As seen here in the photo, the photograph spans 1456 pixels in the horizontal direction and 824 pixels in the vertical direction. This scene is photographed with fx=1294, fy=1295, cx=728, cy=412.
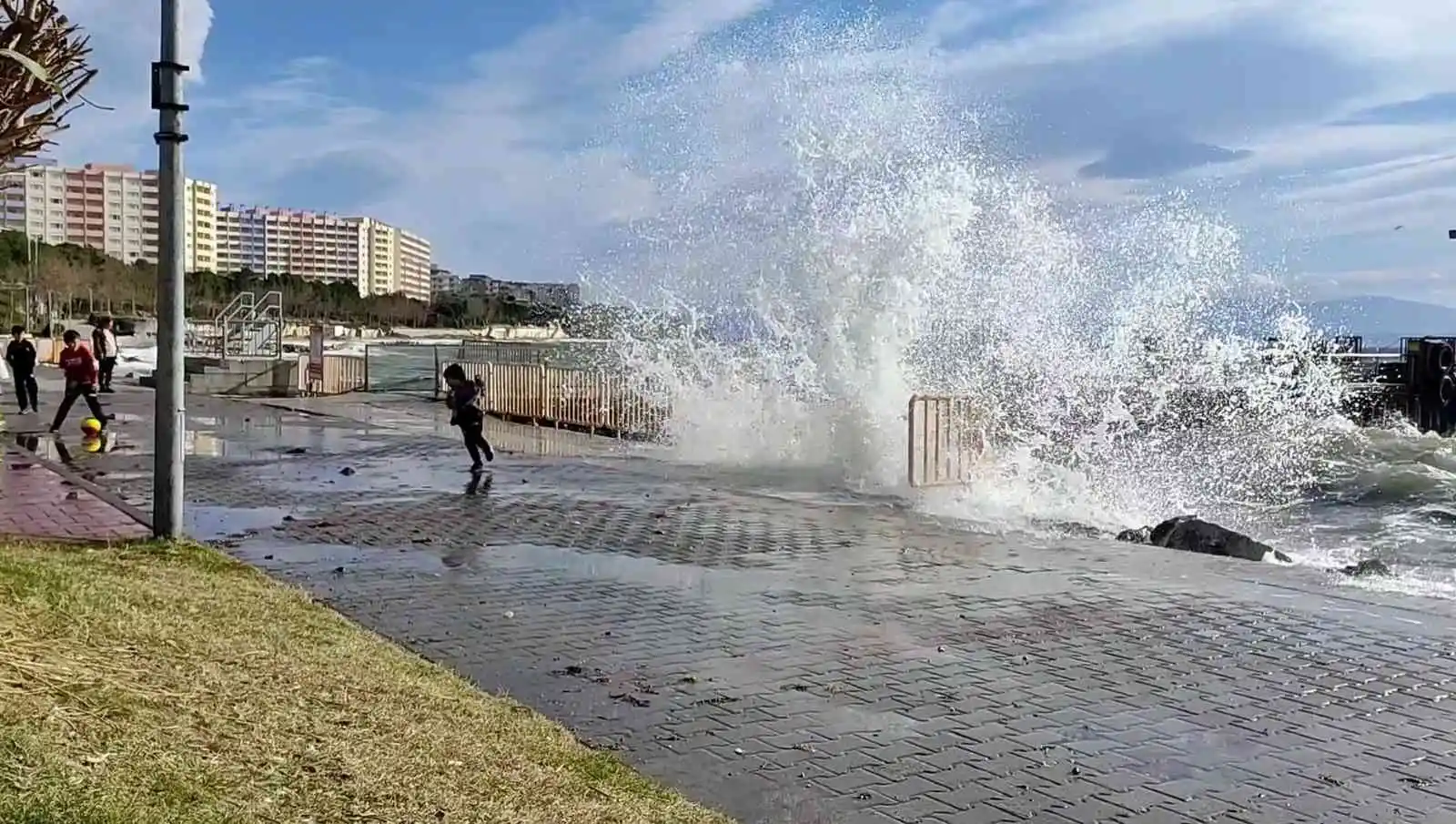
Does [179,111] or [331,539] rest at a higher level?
[179,111]

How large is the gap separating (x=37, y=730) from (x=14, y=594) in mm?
1831

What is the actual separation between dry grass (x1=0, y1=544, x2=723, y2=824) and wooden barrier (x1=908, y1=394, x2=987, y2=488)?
385 inches

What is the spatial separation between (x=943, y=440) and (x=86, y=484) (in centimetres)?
945

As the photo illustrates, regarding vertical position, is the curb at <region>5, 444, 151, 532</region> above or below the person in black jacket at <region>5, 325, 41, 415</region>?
below

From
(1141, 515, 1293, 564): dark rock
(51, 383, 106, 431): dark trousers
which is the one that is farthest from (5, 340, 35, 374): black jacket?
(1141, 515, 1293, 564): dark rock

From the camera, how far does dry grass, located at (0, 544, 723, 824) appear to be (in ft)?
12.6

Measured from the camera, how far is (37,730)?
4.07 metres

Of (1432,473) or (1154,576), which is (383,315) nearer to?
(1432,473)

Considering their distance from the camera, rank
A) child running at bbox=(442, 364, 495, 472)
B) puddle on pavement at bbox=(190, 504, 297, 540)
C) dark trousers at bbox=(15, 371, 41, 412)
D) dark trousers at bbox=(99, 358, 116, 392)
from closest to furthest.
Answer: puddle on pavement at bbox=(190, 504, 297, 540), child running at bbox=(442, 364, 495, 472), dark trousers at bbox=(15, 371, 41, 412), dark trousers at bbox=(99, 358, 116, 392)

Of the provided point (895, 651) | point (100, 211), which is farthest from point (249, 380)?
point (100, 211)

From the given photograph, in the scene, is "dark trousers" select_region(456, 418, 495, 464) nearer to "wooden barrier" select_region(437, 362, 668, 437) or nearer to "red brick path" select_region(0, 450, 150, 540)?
"red brick path" select_region(0, 450, 150, 540)

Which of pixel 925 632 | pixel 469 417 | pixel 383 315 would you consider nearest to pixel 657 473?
pixel 469 417

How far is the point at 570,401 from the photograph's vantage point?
25500mm

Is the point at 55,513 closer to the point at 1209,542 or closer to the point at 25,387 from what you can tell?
the point at 1209,542
